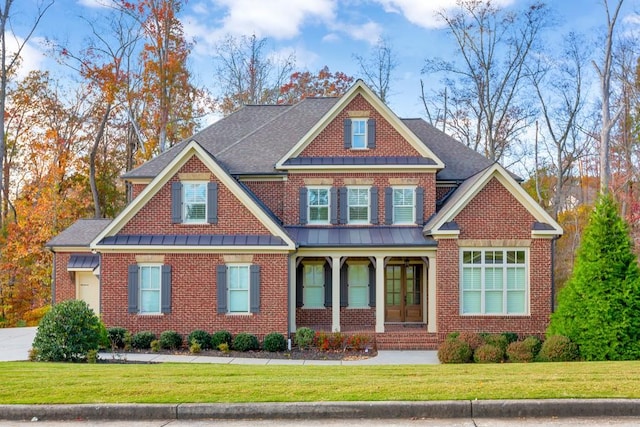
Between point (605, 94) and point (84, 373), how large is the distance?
25.5 metres

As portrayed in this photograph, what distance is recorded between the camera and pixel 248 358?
1741 centimetres

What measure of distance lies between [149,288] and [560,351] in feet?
41.8

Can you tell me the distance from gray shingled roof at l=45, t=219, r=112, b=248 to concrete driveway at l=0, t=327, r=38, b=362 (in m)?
3.66

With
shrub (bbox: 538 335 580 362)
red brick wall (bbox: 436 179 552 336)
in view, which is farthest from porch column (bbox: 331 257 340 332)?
shrub (bbox: 538 335 580 362)

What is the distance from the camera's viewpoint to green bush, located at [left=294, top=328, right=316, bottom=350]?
732 inches

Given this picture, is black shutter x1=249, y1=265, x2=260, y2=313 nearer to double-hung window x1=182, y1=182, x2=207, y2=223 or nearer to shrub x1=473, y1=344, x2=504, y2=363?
double-hung window x1=182, y1=182, x2=207, y2=223

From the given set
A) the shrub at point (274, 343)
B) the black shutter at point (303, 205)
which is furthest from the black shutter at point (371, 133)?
the shrub at point (274, 343)

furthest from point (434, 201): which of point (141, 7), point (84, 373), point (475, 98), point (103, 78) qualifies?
point (103, 78)

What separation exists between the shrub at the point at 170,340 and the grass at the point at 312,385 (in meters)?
6.48

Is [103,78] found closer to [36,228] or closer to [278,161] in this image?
[36,228]

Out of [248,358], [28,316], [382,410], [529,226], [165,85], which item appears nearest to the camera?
[382,410]

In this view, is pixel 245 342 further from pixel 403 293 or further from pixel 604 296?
pixel 604 296

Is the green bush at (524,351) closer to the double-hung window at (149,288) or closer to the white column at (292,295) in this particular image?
the white column at (292,295)

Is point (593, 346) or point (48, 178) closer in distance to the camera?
point (593, 346)
